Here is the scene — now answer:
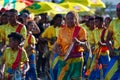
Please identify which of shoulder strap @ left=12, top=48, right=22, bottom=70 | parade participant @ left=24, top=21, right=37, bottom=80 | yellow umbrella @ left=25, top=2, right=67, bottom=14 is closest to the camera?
shoulder strap @ left=12, top=48, right=22, bottom=70

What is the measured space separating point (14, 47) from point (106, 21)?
208 inches

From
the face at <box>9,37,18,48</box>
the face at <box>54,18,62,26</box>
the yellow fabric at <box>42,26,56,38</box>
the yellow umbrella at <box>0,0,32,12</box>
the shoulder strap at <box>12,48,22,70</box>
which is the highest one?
the face at <box>9,37,18,48</box>

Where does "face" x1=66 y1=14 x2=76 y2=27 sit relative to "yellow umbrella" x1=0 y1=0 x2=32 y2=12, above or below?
above

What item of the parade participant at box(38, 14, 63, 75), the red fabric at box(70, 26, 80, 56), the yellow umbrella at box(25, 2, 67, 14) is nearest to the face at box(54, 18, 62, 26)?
the parade participant at box(38, 14, 63, 75)

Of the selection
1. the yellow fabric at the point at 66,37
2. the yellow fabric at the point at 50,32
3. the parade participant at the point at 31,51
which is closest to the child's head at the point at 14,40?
the yellow fabric at the point at 66,37

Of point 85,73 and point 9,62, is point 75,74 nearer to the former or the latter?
point 9,62

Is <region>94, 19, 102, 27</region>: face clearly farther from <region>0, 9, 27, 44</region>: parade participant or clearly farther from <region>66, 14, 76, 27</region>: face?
<region>66, 14, 76, 27</region>: face

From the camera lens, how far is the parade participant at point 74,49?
34.5 ft

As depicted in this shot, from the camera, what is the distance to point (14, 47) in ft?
32.8

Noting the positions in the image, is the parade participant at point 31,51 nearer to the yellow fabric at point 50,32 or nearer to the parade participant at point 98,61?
the yellow fabric at point 50,32

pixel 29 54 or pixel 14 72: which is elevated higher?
pixel 14 72

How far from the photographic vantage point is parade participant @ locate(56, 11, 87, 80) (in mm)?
10516

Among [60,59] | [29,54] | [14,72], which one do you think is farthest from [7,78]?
[29,54]

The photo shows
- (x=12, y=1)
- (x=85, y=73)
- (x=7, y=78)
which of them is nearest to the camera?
(x=7, y=78)
